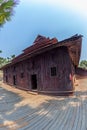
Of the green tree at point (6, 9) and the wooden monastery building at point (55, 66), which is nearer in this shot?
the green tree at point (6, 9)

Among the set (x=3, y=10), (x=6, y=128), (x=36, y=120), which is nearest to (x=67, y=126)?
(x=36, y=120)

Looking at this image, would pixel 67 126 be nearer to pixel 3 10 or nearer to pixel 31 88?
pixel 3 10

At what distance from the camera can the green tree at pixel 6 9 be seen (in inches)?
356

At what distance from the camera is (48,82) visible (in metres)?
13.8

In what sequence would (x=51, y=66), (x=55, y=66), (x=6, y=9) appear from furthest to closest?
1. (x=51, y=66)
2. (x=55, y=66)
3. (x=6, y=9)

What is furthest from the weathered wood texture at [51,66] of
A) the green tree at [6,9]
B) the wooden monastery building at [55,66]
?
the green tree at [6,9]

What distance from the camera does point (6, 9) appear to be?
9.34 meters

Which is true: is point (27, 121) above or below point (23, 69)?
below

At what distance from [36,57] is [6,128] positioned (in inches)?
345

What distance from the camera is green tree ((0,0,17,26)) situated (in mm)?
9049

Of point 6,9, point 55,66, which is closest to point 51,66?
point 55,66

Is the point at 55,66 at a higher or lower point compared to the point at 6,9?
lower

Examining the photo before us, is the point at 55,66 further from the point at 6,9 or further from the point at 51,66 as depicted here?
the point at 6,9

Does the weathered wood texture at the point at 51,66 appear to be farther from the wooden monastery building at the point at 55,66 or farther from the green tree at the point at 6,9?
the green tree at the point at 6,9
